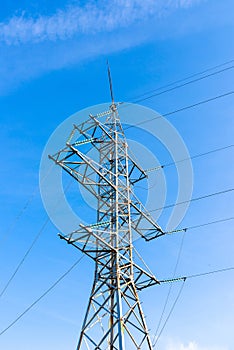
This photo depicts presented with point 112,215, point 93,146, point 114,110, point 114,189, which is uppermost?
point 114,110

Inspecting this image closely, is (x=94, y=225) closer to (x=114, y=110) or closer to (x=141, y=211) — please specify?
(x=141, y=211)

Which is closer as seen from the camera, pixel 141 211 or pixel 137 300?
pixel 137 300

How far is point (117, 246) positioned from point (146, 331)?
3869mm

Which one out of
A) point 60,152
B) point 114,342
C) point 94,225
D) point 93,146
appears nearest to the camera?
point 114,342

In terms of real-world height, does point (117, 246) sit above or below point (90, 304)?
above

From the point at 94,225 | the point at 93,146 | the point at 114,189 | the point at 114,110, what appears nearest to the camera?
the point at 94,225

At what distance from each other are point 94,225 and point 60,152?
4.17 m

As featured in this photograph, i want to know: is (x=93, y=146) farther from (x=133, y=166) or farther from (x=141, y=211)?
(x=141, y=211)

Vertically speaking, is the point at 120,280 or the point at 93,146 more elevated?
the point at 93,146

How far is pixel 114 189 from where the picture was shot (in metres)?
19.2

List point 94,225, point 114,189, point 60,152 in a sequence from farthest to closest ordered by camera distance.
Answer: point 114,189
point 60,152
point 94,225

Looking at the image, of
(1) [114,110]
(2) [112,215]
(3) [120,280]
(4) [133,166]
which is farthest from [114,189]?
(1) [114,110]

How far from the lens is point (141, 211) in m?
19.3

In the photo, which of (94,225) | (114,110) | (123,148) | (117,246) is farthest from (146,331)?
(114,110)
